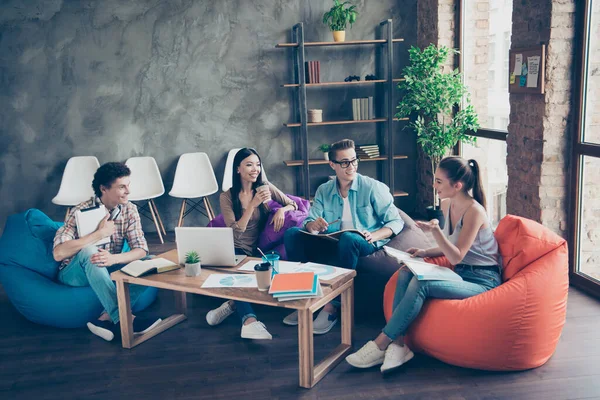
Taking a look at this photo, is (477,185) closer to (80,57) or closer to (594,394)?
(594,394)

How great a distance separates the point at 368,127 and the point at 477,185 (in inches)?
139

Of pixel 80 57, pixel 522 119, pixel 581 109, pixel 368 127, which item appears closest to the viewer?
pixel 581 109

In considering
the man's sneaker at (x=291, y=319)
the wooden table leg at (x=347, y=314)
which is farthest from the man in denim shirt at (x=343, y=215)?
the wooden table leg at (x=347, y=314)

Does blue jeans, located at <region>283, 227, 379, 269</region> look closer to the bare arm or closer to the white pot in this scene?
the white pot

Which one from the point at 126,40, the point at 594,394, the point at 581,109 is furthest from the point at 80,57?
the point at 594,394

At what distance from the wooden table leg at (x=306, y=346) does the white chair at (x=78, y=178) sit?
3899 mm

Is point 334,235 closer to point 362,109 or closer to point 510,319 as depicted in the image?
point 510,319

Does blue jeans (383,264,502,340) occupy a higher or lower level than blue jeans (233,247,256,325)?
higher

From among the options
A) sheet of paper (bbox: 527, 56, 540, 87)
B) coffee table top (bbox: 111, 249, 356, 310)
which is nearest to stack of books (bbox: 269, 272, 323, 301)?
coffee table top (bbox: 111, 249, 356, 310)

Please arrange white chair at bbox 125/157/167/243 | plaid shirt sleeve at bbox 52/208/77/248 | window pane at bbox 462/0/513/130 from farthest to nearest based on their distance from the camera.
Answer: white chair at bbox 125/157/167/243 → window pane at bbox 462/0/513/130 → plaid shirt sleeve at bbox 52/208/77/248

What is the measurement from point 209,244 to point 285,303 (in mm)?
716

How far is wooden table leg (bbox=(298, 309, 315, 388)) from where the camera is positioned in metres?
2.79

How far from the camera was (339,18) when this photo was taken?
6.01 meters

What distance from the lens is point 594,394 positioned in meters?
2.71
